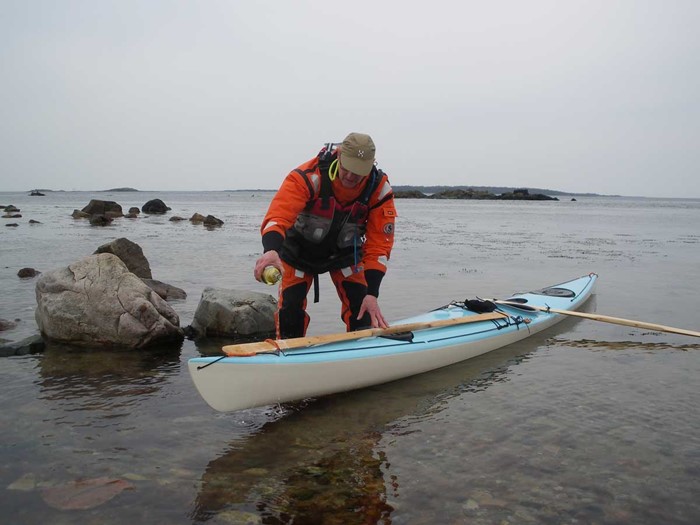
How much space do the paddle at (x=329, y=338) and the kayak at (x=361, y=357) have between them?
0.01m

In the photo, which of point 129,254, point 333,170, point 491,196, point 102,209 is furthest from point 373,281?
point 491,196

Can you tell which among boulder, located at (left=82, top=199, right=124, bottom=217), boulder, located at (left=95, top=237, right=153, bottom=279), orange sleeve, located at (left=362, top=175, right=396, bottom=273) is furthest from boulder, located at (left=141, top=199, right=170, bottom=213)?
orange sleeve, located at (left=362, top=175, right=396, bottom=273)

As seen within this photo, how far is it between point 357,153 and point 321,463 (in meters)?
2.35

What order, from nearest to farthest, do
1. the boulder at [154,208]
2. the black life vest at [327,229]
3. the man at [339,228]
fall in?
the man at [339,228] → the black life vest at [327,229] → the boulder at [154,208]

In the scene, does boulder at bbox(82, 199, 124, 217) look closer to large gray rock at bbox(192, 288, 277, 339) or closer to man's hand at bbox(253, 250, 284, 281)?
large gray rock at bbox(192, 288, 277, 339)

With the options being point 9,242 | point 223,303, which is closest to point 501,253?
point 223,303

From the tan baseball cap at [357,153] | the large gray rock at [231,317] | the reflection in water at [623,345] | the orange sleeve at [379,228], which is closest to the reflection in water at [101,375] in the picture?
the large gray rock at [231,317]

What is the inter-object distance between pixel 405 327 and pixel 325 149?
6.34ft

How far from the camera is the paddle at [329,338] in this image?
4152 mm

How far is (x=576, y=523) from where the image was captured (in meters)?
3.09

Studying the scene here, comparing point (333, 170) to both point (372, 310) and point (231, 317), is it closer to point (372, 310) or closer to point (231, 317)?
point (372, 310)

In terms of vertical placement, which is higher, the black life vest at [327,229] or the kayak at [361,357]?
the black life vest at [327,229]

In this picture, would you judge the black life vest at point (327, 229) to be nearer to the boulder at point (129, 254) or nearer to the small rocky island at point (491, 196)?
the boulder at point (129, 254)

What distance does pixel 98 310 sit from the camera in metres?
6.12
